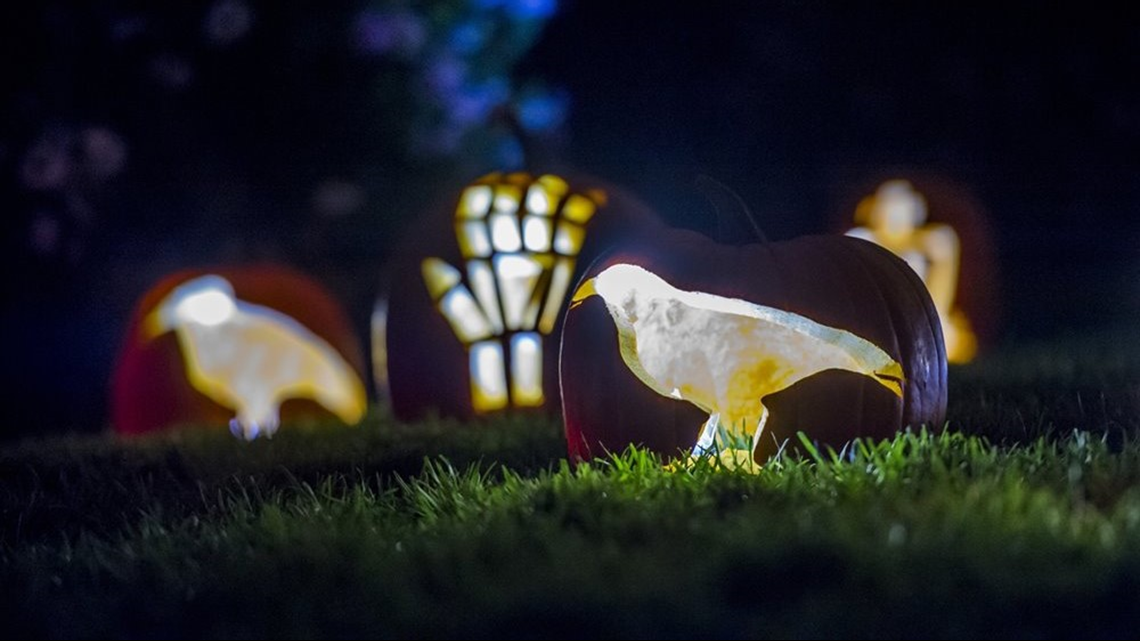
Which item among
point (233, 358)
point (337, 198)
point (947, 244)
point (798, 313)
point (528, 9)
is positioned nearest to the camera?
point (798, 313)

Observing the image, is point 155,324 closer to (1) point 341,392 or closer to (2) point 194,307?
(2) point 194,307

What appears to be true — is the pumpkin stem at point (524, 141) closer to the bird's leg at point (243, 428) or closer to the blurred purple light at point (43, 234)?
the bird's leg at point (243, 428)

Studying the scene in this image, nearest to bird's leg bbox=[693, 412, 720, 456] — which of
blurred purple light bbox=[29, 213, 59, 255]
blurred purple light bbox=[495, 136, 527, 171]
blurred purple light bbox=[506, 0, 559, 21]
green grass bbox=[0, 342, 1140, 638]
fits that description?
green grass bbox=[0, 342, 1140, 638]

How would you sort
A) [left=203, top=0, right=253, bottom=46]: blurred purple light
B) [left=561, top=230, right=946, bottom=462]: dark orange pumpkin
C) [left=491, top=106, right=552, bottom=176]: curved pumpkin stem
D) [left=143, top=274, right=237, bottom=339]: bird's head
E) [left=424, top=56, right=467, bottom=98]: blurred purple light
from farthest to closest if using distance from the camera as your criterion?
[left=424, top=56, right=467, bottom=98]: blurred purple light, [left=203, top=0, right=253, bottom=46]: blurred purple light, [left=143, top=274, right=237, bottom=339]: bird's head, [left=491, top=106, right=552, bottom=176]: curved pumpkin stem, [left=561, top=230, right=946, bottom=462]: dark orange pumpkin

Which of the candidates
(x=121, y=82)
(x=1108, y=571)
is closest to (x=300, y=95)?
(x=121, y=82)

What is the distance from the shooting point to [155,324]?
5523 mm

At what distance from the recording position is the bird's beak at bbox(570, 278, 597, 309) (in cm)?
341

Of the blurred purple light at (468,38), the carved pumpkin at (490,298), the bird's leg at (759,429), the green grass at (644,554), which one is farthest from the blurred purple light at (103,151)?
the bird's leg at (759,429)

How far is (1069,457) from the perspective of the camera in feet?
9.18

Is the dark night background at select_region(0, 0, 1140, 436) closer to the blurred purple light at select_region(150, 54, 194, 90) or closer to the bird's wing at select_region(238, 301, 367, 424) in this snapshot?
the blurred purple light at select_region(150, 54, 194, 90)

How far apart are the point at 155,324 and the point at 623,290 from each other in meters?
2.82

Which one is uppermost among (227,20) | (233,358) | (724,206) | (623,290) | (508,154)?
(227,20)

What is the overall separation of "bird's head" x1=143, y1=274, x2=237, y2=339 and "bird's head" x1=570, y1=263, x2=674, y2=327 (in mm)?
2593

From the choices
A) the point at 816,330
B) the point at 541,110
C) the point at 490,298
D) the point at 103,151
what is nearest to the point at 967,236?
the point at 541,110
